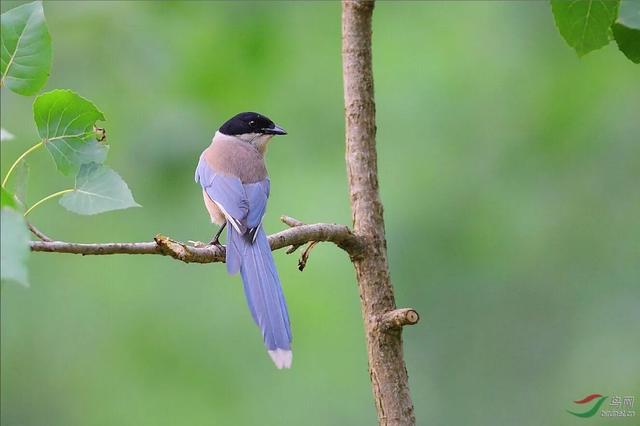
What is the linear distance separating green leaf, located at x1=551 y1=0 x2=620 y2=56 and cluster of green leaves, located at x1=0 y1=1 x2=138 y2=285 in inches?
42.5

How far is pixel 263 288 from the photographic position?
2.80 m

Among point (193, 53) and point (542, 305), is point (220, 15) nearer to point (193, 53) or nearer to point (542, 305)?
point (193, 53)

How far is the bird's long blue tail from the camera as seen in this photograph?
253cm

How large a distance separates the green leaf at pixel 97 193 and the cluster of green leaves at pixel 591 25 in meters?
1.09

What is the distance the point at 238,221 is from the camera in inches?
127

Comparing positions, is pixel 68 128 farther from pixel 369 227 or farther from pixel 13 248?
pixel 369 227

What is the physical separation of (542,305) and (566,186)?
0.86 m

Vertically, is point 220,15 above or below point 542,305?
above

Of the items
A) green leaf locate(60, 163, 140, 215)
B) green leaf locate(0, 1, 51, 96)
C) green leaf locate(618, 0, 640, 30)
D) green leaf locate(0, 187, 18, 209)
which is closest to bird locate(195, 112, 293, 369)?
green leaf locate(60, 163, 140, 215)

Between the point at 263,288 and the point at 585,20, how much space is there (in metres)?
1.29

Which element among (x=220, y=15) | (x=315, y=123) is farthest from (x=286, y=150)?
(x=220, y=15)

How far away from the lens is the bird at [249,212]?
262 centimetres

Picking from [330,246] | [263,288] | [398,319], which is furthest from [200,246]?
[330,246]

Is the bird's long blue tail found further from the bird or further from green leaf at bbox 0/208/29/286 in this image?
green leaf at bbox 0/208/29/286
